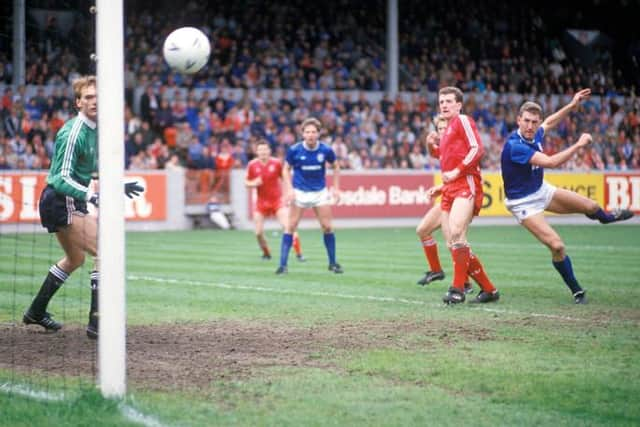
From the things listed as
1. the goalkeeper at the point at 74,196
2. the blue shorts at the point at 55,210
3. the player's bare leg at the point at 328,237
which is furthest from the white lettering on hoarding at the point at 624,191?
the blue shorts at the point at 55,210

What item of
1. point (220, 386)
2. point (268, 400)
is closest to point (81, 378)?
point (220, 386)

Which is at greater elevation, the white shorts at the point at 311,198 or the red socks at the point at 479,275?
the white shorts at the point at 311,198

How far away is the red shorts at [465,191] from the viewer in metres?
10.9

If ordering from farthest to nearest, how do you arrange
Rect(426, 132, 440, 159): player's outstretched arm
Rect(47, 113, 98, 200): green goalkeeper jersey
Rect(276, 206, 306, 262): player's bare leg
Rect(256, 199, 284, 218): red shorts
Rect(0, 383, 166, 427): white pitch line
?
Rect(256, 199, 284, 218): red shorts, Rect(276, 206, 306, 262): player's bare leg, Rect(426, 132, 440, 159): player's outstretched arm, Rect(47, 113, 98, 200): green goalkeeper jersey, Rect(0, 383, 166, 427): white pitch line

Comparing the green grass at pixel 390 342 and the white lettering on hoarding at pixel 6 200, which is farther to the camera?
the white lettering on hoarding at pixel 6 200

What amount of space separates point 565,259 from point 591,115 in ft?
83.8

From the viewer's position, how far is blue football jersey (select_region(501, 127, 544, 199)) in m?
10.5

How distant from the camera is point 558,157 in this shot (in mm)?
10078

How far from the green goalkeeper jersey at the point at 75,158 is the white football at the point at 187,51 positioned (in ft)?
7.89

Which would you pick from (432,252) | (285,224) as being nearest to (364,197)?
(285,224)

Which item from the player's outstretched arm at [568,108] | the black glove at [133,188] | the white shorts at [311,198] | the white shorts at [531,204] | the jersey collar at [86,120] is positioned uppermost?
the player's outstretched arm at [568,108]

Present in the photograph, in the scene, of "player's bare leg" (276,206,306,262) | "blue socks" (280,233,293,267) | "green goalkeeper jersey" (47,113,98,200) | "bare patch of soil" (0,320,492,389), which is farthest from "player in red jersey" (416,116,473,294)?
"green goalkeeper jersey" (47,113,98,200)

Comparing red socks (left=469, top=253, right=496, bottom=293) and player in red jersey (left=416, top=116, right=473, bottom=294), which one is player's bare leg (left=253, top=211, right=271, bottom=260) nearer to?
player in red jersey (left=416, top=116, right=473, bottom=294)

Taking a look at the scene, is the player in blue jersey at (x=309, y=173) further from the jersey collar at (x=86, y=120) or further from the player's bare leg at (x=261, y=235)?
the jersey collar at (x=86, y=120)
